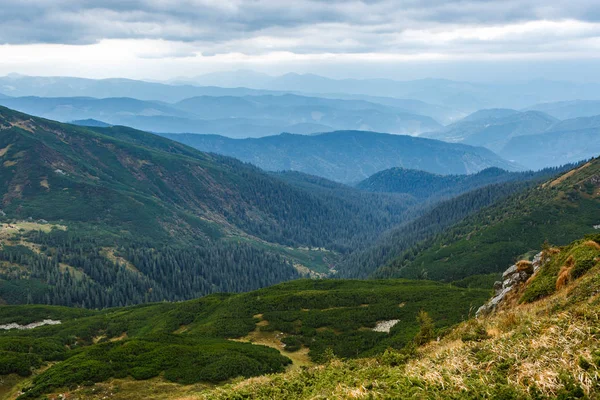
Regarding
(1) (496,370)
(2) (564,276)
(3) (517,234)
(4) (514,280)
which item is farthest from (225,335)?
(3) (517,234)

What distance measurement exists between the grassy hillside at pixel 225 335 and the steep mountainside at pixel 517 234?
74.2 metres

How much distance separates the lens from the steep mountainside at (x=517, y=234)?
15825 cm

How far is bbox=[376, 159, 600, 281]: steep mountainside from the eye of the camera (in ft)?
519

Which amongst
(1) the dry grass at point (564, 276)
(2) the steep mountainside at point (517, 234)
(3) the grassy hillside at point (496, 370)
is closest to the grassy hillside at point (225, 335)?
(1) the dry grass at point (564, 276)

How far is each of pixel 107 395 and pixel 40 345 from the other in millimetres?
27687

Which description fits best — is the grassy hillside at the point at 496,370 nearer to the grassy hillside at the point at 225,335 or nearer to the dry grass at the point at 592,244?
the dry grass at the point at 592,244

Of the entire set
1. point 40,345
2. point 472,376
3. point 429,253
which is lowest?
point 429,253

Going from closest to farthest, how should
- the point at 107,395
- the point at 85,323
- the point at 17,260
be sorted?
the point at 107,395 < the point at 85,323 < the point at 17,260

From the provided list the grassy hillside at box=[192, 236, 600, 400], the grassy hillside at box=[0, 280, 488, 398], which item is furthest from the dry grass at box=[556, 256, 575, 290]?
the grassy hillside at box=[0, 280, 488, 398]

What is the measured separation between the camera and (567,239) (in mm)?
156250

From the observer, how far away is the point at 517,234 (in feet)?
561

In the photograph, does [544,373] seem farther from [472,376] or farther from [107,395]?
[107,395]

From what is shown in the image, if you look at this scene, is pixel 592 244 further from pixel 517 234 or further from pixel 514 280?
pixel 517 234

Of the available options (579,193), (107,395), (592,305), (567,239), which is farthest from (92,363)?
(579,193)
